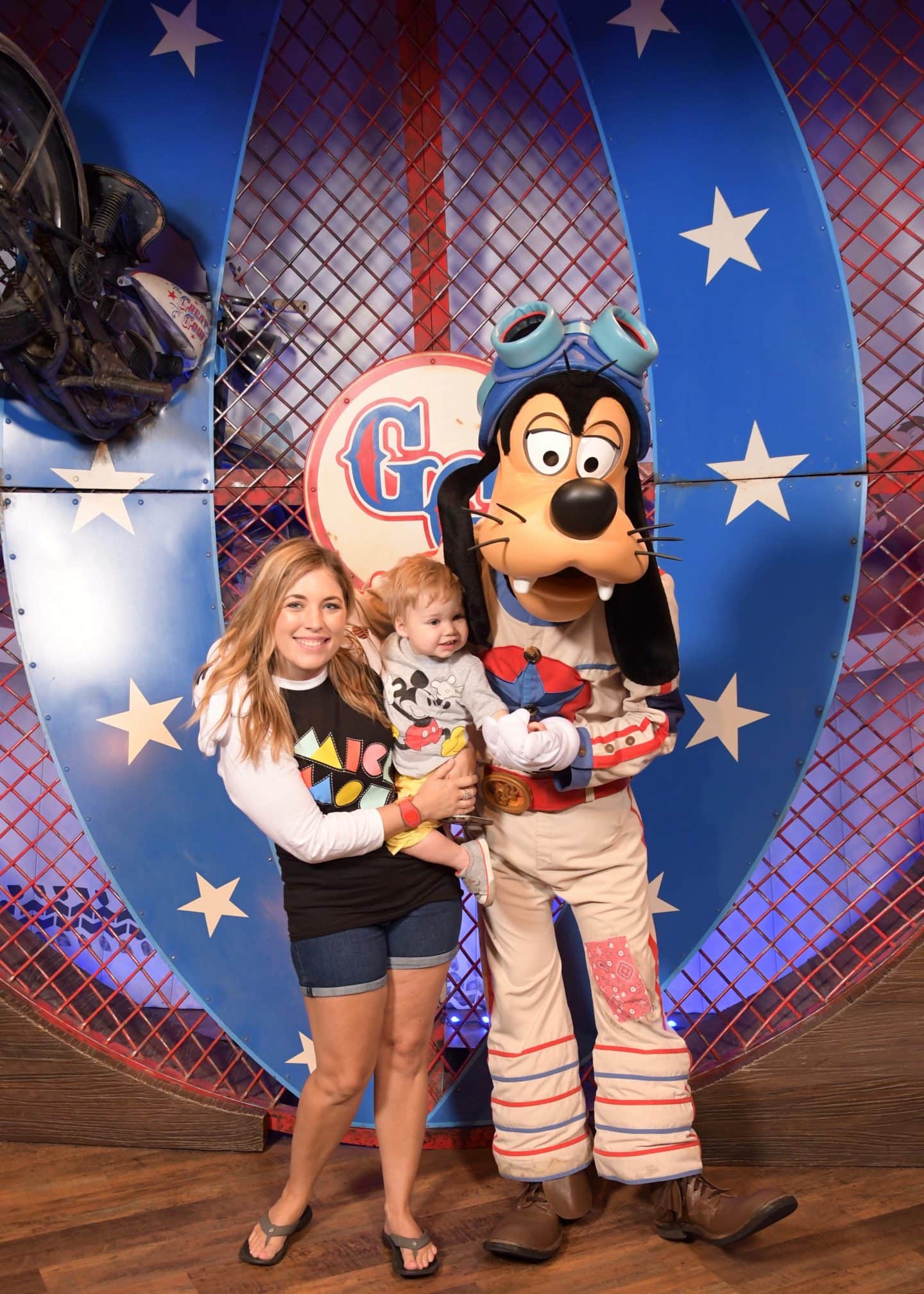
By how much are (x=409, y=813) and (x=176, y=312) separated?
4.37 ft

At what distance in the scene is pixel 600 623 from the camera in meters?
2.21

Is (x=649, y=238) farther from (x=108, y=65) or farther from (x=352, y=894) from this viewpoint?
(x=352, y=894)

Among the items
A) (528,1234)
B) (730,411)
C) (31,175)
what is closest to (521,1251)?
(528,1234)

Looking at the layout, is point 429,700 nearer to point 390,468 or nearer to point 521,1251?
point 390,468

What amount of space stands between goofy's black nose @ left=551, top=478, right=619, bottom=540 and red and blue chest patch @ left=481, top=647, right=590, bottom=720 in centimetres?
32

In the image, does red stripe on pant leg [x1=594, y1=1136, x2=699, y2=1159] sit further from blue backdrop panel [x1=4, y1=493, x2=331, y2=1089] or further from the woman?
blue backdrop panel [x1=4, y1=493, x2=331, y2=1089]

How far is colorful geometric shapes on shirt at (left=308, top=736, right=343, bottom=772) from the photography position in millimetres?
2037

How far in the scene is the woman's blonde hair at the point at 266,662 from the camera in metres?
2.00

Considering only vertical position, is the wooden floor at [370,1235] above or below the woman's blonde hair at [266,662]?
below

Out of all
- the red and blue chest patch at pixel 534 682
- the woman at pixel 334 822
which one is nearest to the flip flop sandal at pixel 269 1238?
the woman at pixel 334 822

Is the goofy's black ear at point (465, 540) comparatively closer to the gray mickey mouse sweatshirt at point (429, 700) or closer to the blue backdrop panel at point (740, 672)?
the gray mickey mouse sweatshirt at point (429, 700)

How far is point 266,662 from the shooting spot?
203 cm

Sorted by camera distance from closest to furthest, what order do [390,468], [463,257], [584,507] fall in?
[584,507] < [390,468] < [463,257]

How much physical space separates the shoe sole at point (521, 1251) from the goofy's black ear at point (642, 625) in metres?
1.11
